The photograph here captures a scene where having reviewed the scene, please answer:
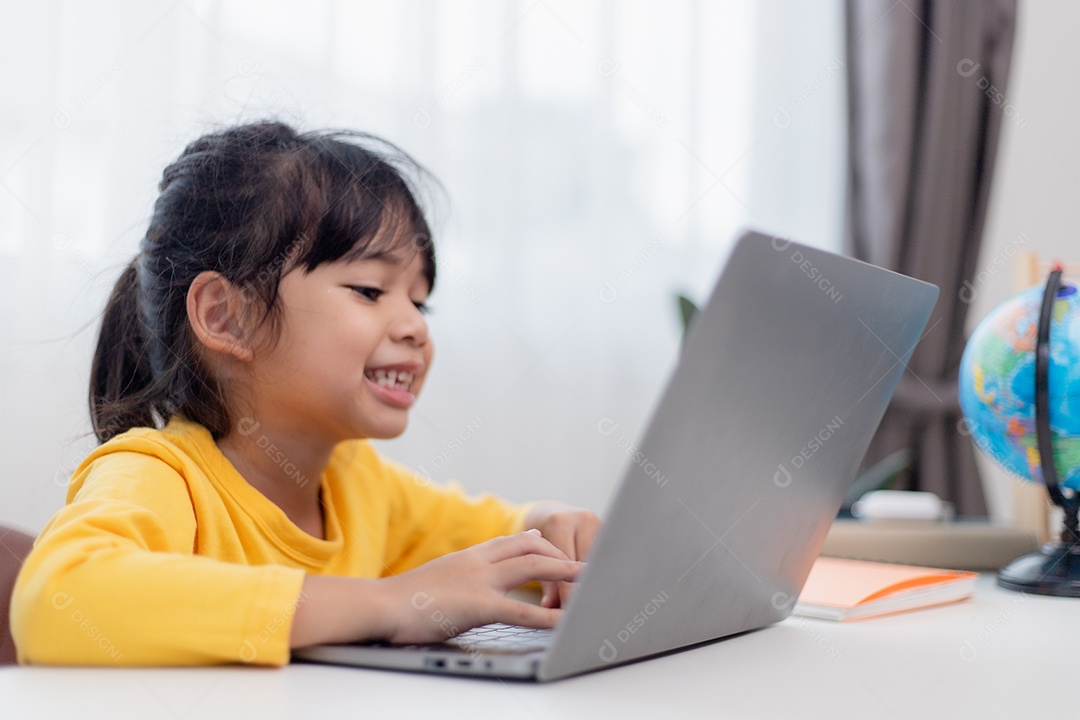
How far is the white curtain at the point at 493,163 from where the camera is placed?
1445mm

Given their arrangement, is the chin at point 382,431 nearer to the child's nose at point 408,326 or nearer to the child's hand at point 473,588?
the child's nose at point 408,326

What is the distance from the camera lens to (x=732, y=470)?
55cm

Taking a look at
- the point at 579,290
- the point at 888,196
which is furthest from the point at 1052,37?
the point at 579,290

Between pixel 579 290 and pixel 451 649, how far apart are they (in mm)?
1301

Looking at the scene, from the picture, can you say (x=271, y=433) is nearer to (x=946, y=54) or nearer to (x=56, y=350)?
(x=56, y=350)

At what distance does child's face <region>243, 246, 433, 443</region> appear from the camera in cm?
91

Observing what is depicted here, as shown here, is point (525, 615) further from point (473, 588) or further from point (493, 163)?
point (493, 163)

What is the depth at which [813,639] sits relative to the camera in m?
0.70

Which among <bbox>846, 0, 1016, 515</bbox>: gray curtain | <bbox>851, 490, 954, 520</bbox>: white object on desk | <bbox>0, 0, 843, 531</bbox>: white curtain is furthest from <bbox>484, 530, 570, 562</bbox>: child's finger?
<bbox>846, 0, 1016, 515</bbox>: gray curtain

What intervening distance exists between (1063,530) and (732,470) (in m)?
0.62

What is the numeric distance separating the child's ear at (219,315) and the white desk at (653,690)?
0.43 meters

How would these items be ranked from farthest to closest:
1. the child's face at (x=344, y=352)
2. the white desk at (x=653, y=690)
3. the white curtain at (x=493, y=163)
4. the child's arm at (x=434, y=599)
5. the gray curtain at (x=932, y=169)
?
the gray curtain at (x=932, y=169) → the white curtain at (x=493, y=163) → the child's face at (x=344, y=352) → the child's arm at (x=434, y=599) → the white desk at (x=653, y=690)

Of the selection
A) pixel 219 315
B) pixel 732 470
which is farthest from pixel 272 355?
pixel 732 470

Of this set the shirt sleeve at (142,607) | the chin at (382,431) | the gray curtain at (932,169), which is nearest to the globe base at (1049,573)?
the chin at (382,431)
